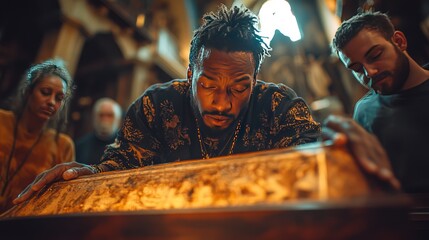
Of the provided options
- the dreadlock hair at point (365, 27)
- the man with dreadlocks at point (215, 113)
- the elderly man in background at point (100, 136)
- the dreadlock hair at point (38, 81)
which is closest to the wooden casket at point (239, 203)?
the man with dreadlocks at point (215, 113)

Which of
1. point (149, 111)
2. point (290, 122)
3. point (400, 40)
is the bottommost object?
point (290, 122)

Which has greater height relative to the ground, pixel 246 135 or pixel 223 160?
pixel 246 135

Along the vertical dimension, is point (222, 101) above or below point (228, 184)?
above

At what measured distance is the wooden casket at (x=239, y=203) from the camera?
1.81ft

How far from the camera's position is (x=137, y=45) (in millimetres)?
6387

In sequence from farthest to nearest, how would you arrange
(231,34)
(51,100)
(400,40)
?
(51,100) → (400,40) → (231,34)

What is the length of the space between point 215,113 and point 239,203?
0.62 meters

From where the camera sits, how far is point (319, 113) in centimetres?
611

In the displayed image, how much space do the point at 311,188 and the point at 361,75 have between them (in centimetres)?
126

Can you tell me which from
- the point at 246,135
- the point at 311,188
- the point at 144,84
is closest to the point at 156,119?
the point at 246,135

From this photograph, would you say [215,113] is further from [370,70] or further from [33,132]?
[33,132]

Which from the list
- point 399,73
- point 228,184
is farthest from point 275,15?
point 228,184

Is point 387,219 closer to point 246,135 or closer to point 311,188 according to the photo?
point 311,188

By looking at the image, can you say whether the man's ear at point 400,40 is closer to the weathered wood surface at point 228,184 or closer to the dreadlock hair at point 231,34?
the dreadlock hair at point 231,34
